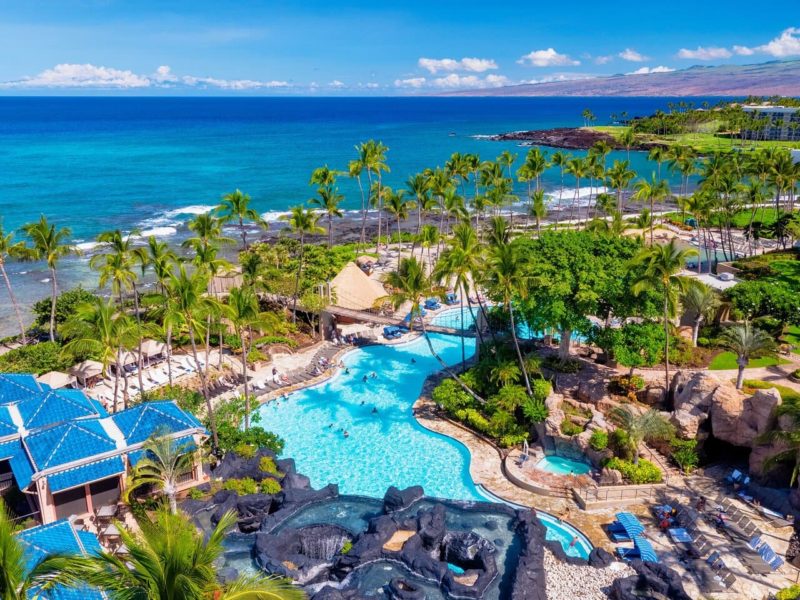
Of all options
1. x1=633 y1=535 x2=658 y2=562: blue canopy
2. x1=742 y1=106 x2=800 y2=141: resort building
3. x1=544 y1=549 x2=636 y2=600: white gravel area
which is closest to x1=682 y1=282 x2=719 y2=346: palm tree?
x1=633 y1=535 x2=658 y2=562: blue canopy

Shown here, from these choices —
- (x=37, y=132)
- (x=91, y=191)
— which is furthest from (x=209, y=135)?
(x=91, y=191)

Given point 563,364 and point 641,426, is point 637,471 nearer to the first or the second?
point 641,426

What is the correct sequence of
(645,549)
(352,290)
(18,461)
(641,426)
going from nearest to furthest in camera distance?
(645,549) < (18,461) < (641,426) < (352,290)

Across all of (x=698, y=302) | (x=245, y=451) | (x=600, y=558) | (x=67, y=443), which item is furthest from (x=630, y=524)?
(x=67, y=443)

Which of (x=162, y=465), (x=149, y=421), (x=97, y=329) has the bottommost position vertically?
(x=162, y=465)

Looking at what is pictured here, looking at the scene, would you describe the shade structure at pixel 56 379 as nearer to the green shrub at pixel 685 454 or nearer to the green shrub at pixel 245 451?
the green shrub at pixel 245 451

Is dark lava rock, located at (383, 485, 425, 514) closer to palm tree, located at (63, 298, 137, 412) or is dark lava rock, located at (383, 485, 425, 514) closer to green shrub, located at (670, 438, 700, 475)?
green shrub, located at (670, 438, 700, 475)

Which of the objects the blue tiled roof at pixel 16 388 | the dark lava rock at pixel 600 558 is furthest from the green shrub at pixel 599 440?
the blue tiled roof at pixel 16 388
